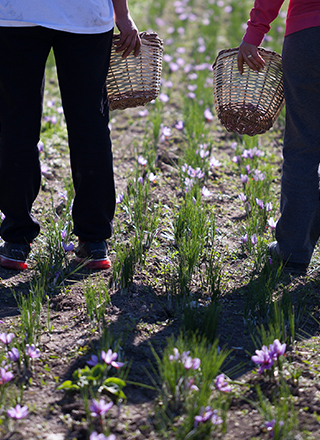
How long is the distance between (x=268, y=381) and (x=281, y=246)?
0.84m

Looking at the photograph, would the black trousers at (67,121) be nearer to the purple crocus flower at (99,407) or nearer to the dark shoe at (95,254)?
the dark shoe at (95,254)

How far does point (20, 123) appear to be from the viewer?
6.41 feet

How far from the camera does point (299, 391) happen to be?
154 cm

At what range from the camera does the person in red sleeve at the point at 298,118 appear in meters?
1.94

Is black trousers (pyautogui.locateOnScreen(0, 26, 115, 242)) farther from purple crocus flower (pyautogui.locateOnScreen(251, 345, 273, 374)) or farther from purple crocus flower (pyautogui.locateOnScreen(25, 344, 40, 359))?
purple crocus flower (pyautogui.locateOnScreen(251, 345, 273, 374))

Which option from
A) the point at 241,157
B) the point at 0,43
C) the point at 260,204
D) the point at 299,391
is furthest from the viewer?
the point at 241,157

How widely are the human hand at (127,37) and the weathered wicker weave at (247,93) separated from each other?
39 cm

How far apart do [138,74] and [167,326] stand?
1234mm

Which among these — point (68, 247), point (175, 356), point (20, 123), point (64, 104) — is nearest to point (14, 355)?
point (175, 356)

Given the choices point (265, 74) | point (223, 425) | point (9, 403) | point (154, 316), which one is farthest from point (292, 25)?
point (9, 403)

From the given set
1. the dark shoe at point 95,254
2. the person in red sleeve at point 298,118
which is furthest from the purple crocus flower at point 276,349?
the dark shoe at point 95,254

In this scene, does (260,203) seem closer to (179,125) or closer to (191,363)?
(179,125)

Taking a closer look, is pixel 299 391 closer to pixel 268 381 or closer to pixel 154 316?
pixel 268 381

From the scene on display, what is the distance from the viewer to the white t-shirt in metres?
1.77
